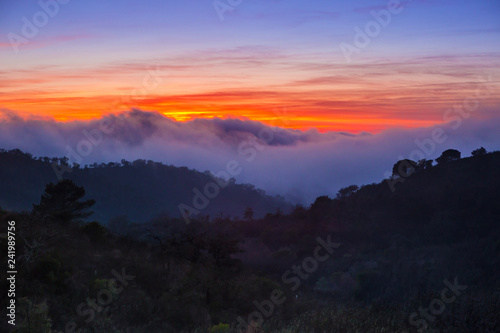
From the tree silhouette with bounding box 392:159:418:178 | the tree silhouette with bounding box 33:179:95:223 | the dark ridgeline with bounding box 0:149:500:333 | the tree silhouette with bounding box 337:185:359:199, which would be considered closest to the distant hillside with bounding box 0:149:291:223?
the tree silhouette with bounding box 337:185:359:199

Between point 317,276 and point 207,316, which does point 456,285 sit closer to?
point 317,276

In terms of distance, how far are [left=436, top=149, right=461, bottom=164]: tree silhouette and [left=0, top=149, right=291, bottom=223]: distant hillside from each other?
3209 centimetres

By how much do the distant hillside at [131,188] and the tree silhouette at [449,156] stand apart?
3209 centimetres

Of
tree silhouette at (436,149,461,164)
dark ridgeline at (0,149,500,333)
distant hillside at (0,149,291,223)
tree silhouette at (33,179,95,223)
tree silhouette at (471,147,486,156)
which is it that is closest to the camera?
dark ridgeline at (0,149,500,333)

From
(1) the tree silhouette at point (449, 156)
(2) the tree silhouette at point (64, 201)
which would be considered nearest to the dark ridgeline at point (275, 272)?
(2) the tree silhouette at point (64, 201)

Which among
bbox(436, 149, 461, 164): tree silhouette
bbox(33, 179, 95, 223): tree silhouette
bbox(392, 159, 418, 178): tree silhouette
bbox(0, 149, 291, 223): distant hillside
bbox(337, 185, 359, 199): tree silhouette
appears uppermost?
bbox(0, 149, 291, 223): distant hillside

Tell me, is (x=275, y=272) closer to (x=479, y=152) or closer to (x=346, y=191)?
(x=346, y=191)

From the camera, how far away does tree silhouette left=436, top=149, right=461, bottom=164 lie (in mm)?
58900

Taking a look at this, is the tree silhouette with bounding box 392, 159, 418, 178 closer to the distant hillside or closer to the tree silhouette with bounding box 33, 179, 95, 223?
the distant hillside

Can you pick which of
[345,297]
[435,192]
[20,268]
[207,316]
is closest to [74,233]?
[20,268]

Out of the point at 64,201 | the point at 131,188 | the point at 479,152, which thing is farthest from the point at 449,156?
the point at 131,188

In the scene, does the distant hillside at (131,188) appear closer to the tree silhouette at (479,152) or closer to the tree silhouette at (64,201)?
the tree silhouette at (479,152)

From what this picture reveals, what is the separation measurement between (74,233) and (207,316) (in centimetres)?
681

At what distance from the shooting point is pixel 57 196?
2072 centimetres
